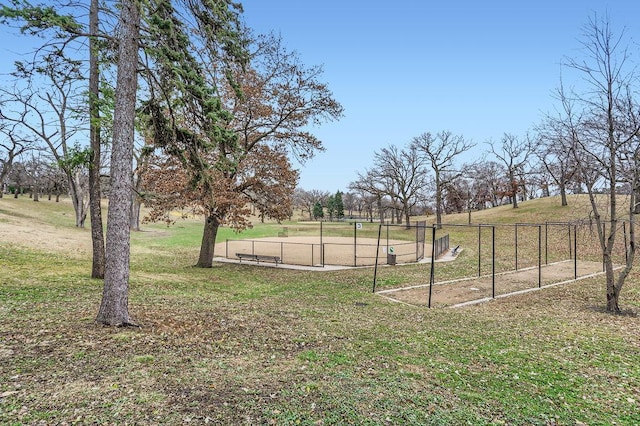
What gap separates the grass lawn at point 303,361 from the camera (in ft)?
13.6

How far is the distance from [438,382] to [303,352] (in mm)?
2239

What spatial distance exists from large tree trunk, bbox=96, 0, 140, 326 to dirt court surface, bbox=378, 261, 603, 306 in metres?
8.39

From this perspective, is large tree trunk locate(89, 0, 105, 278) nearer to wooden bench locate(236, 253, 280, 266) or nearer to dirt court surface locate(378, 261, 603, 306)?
wooden bench locate(236, 253, 280, 266)

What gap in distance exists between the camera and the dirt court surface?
492 inches

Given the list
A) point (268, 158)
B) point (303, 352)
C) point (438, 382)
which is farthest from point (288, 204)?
point (438, 382)

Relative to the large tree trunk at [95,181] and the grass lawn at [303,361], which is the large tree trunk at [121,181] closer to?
the grass lawn at [303,361]

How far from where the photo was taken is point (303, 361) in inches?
230

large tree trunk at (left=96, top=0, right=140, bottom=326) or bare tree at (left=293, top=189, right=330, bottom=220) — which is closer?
large tree trunk at (left=96, top=0, right=140, bottom=326)

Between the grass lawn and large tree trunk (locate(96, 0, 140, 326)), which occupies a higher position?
large tree trunk (locate(96, 0, 140, 326))

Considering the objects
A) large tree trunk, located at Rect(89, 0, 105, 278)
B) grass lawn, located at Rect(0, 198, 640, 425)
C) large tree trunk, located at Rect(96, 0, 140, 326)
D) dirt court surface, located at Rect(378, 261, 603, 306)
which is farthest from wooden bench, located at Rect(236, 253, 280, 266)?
large tree trunk, located at Rect(96, 0, 140, 326)

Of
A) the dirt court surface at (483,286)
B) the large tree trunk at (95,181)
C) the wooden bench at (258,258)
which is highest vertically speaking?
the large tree trunk at (95,181)

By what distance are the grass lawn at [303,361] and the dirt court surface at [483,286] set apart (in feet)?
5.05

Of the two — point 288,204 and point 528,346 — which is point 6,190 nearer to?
point 288,204

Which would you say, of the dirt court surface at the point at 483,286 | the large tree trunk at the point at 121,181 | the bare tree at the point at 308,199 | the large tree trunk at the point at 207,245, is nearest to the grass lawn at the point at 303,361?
the large tree trunk at the point at 121,181
